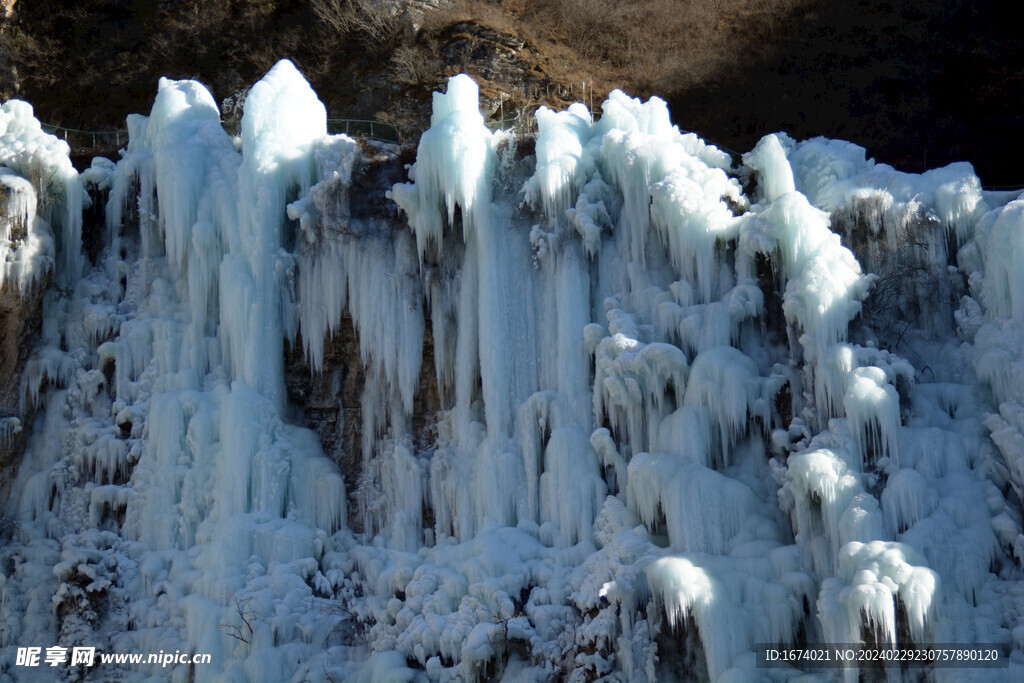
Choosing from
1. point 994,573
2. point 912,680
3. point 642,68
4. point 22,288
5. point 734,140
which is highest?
point 642,68

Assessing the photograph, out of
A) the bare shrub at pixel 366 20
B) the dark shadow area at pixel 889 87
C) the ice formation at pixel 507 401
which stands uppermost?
the bare shrub at pixel 366 20

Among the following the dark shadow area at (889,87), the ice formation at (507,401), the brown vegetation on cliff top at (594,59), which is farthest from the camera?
the brown vegetation on cliff top at (594,59)

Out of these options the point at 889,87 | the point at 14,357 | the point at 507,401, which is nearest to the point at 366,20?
the point at 889,87

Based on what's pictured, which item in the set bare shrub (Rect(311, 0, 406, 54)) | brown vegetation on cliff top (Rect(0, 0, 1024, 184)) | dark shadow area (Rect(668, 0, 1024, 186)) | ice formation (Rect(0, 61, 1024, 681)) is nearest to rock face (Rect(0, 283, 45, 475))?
ice formation (Rect(0, 61, 1024, 681))

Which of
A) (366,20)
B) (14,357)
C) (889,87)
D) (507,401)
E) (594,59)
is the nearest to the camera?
(507,401)

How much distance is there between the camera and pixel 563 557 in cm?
1330

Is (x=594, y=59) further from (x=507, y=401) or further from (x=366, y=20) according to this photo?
(x=507, y=401)

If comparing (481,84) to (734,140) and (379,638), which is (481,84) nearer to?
(734,140)

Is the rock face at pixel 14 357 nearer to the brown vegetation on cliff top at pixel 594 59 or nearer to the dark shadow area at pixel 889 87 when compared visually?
the brown vegetation on cliff top at pixel 594 59

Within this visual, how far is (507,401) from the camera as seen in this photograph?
14492 millimetres

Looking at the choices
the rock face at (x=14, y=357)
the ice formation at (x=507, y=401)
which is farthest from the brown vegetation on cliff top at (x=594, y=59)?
the rock face at (x=14, y=357)

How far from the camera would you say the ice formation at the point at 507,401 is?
39.0 feet

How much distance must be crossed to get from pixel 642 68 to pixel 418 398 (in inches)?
452

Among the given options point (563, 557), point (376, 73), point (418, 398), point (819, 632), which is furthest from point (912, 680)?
point (376, 73)
